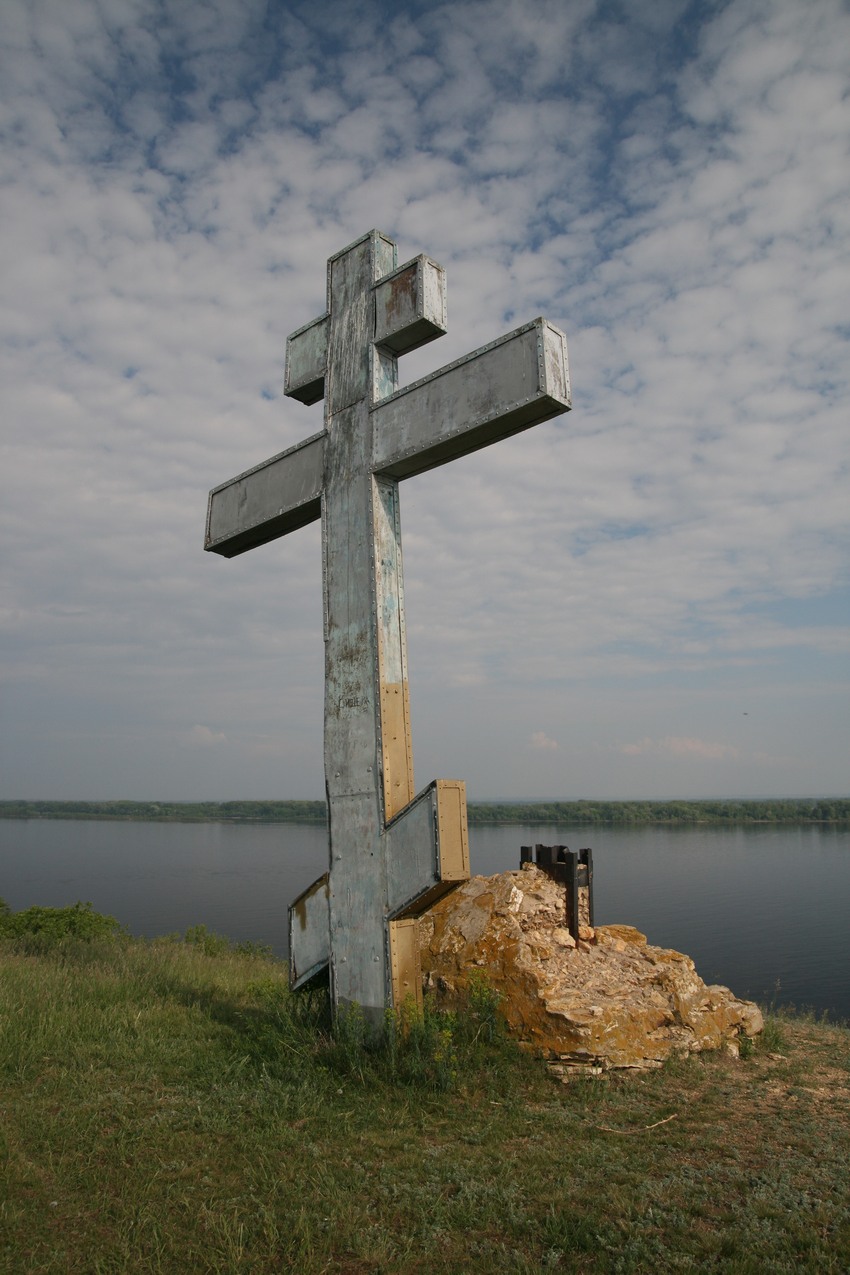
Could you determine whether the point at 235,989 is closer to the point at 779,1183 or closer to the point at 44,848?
the point at 779,1183

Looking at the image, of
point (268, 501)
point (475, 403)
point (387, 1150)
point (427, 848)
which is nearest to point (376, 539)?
point (475, 403)

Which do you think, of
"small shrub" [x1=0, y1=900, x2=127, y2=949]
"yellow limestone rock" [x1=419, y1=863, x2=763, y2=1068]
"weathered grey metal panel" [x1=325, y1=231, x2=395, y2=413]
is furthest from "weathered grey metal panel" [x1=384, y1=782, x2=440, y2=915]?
"small shrub" [x1=0, y1=900, x2=127, y2=949]

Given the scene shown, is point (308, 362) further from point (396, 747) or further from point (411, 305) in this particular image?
point (396, 747)

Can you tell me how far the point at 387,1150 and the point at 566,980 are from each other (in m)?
1.90

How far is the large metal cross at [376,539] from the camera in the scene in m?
4.27

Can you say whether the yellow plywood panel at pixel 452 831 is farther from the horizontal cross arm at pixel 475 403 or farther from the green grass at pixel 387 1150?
the horizontal cross arm at pixel 475 403

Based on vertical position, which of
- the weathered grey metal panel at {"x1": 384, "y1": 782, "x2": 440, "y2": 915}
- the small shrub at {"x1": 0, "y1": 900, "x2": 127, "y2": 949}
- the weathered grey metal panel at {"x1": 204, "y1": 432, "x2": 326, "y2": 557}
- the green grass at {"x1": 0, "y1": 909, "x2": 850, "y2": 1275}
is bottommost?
the small shrub at {"x1": 0, "y1": 900, "x2": 127, "y2": 949}

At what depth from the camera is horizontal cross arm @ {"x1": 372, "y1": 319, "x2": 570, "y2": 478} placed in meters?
4.20

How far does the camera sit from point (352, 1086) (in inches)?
161

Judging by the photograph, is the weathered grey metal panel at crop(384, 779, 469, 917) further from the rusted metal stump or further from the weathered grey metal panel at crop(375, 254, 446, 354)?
the weathered grey metal panel at crop(375, 254, 446, 354)

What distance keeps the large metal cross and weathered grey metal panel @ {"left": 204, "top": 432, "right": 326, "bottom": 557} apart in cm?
2

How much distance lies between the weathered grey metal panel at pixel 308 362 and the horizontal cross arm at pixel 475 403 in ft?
2.75

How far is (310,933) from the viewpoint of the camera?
4891mm

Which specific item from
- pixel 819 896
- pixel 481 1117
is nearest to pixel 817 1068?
pixel 481 1117
